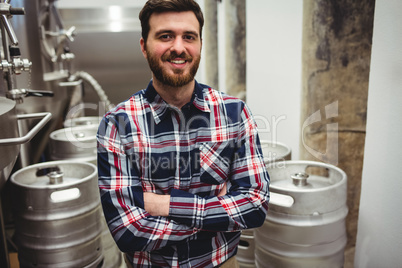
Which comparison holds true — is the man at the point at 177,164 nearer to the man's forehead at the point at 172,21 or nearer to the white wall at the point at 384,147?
the man's forehead at the point at 172,21

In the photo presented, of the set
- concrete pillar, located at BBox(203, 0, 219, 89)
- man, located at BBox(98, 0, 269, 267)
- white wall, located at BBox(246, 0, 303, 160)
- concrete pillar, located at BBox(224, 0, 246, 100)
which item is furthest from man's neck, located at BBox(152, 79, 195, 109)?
concrete pillar, located at BBox(203, 0, 219, 89)

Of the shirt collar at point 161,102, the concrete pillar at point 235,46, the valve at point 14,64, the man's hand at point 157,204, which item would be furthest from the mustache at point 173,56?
the concrete pillar at point 235,46

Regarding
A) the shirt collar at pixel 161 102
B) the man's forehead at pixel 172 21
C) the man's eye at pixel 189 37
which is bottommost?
the shirt collar at pixel 161 102

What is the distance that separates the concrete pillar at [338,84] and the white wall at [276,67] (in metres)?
0.21

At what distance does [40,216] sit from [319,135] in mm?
1381

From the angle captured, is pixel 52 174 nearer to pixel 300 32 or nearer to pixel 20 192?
pixel 20 192

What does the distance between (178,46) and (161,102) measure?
0.19m

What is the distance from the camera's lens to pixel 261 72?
246cm

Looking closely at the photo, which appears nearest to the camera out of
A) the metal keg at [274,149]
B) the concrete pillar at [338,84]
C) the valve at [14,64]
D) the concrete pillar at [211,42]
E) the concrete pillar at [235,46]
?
the valve at [14,64]

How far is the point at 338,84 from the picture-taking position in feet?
5.48

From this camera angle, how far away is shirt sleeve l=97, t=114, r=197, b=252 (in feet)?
3.26

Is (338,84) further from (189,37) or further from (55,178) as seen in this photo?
(55,178)

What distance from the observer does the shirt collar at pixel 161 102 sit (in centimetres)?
109

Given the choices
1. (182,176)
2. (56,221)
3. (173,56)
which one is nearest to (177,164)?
(182,176)
